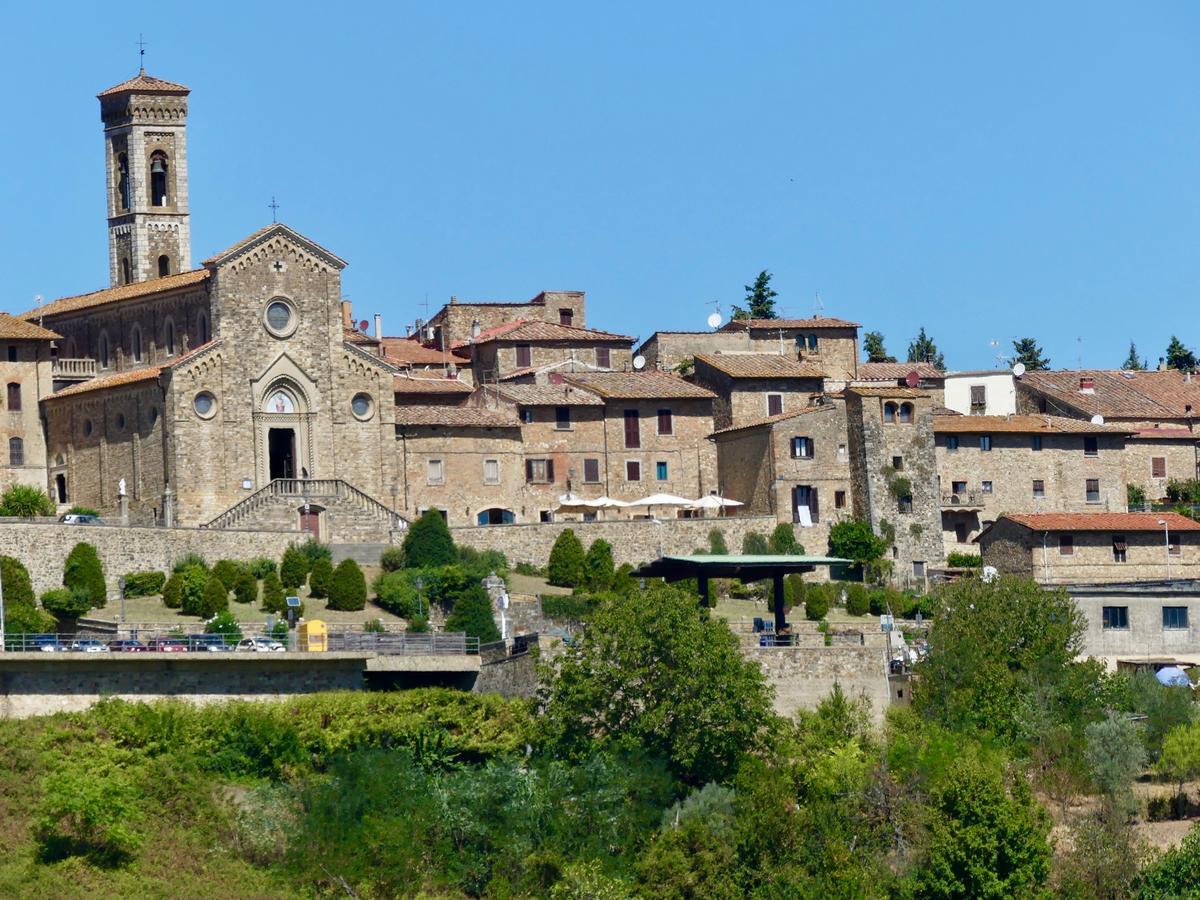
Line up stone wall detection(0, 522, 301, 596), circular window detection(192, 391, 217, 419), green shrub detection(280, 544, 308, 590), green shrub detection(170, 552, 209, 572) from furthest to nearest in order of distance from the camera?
circular window detection(192, 391, 217, 419), green shrub detection(280, 544, 308, 590), green shrub detection(170, 552, 209, 572), stone wall detection(0, 522, 301, 596)

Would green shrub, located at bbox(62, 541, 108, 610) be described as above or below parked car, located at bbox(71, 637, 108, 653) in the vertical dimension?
above

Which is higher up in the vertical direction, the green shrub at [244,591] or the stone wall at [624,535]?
the stone wall at [624,535]

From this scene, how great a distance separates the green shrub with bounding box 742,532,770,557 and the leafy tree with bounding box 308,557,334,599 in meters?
14.7

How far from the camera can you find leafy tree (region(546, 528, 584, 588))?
8719 centimetres

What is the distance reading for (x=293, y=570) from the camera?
82625 mm

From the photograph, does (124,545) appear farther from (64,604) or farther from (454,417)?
(454,417)

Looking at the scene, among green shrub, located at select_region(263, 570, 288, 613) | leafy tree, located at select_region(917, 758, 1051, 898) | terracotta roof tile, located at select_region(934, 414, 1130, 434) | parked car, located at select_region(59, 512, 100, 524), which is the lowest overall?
leafy tree, located at select_region(917, 758, 1051, 898)

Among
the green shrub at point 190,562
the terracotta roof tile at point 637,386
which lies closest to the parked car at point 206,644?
the green shrub at point 190,562

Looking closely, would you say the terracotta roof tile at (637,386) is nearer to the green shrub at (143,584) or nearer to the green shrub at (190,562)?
the green shrub at (190,562)

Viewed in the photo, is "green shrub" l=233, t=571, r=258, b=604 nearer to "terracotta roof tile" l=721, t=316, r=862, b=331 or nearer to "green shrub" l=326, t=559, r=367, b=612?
"green shrub" l=326, t=559, r=367, b=612

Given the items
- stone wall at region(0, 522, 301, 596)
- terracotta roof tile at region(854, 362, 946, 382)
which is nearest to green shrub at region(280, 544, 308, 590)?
stone wall at region(0, 522, 301, 596)

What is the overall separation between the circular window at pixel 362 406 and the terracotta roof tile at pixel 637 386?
7841 millimetres

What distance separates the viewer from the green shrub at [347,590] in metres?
81.2

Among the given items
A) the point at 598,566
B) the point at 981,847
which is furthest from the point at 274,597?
the point at 981,847
